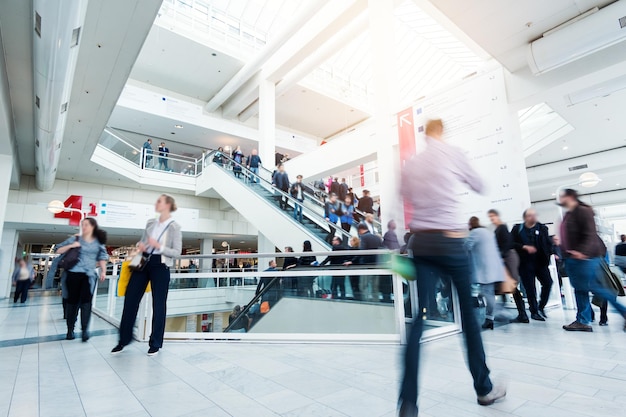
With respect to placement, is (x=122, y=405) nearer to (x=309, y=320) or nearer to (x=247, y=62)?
(x=309, y=320)

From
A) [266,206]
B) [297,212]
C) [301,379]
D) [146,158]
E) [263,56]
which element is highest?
[263,56]

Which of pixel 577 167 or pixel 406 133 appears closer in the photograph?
pixel 406 133

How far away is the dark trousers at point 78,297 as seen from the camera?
425 centimetres

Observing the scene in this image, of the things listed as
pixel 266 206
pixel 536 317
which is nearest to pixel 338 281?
pixel 536 317

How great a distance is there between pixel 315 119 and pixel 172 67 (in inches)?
360

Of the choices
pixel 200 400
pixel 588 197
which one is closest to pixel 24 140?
pixel 200 400

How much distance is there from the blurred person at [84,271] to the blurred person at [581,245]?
5.43 metres

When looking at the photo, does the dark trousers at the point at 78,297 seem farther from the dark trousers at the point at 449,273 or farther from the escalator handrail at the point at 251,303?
the dark trousers at the point at 449,273

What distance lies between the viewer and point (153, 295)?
3.51 meters

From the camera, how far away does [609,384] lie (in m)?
2.25

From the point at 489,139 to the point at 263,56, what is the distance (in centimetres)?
1116

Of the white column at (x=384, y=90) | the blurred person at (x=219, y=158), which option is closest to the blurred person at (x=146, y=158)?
the blurred person at (x=219, y=158)

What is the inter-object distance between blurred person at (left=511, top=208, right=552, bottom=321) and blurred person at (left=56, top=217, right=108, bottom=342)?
5.61 metres

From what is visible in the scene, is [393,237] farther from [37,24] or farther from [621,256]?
[37,24]
